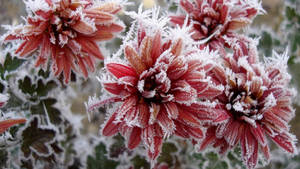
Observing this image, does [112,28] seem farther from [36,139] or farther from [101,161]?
[101,161]

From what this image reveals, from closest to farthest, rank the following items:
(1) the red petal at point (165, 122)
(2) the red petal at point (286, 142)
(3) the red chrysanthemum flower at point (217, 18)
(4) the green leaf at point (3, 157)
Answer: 1. (1) the red petal at point (165, 122)
2. (2) the red petal at point (286, 142)
3. (3) the red chrysanthemum flower at point (217, 18)
4. (4) the green leaf at point (3, 157)

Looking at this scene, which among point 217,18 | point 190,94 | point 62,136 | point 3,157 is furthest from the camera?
point 62,136

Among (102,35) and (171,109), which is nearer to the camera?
(171,109)

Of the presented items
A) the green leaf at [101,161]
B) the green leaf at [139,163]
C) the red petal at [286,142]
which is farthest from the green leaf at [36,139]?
the red petal at [286,142]

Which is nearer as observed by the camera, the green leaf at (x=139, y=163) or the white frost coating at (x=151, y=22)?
the white frost coating at (x=151, y=22)

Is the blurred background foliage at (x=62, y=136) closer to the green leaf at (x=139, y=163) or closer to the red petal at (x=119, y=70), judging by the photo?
the green leaf at (x=139, y=163)

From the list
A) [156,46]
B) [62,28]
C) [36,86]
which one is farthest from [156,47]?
[36,86]

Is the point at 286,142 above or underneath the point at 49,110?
above

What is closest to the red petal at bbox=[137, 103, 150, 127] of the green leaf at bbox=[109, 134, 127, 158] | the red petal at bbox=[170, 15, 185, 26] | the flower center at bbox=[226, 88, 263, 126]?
the flower center at bbox=[226, 88, 263, 126]
